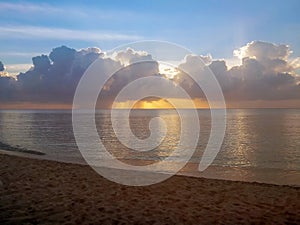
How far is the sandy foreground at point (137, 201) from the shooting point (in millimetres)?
8906

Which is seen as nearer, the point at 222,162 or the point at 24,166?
the point at 24,166

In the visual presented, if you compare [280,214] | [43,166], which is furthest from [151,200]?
[43,166]

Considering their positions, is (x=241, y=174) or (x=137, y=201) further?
(x=241, y=174)

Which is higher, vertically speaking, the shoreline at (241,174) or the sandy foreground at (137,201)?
the sandy foreground at (137,201)

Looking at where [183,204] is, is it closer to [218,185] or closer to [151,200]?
[151,200]

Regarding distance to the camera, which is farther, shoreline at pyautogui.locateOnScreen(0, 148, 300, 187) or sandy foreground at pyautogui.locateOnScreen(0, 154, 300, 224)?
shoreline at pyautogui.locateOnScreen(0, 148, 300, 187)

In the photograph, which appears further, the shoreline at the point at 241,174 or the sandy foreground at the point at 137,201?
the shoreline at the point at 241,174

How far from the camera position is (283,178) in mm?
18828

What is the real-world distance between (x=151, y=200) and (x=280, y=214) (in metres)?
4.14

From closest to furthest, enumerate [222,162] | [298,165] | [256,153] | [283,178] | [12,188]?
[12,188]
[283,178]
[298,165]
[222,162]
[256,153]

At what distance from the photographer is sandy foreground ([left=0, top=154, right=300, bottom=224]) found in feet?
29.2

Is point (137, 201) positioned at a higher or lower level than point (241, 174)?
higher

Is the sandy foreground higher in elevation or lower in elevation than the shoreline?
higher

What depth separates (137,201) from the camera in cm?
1084
